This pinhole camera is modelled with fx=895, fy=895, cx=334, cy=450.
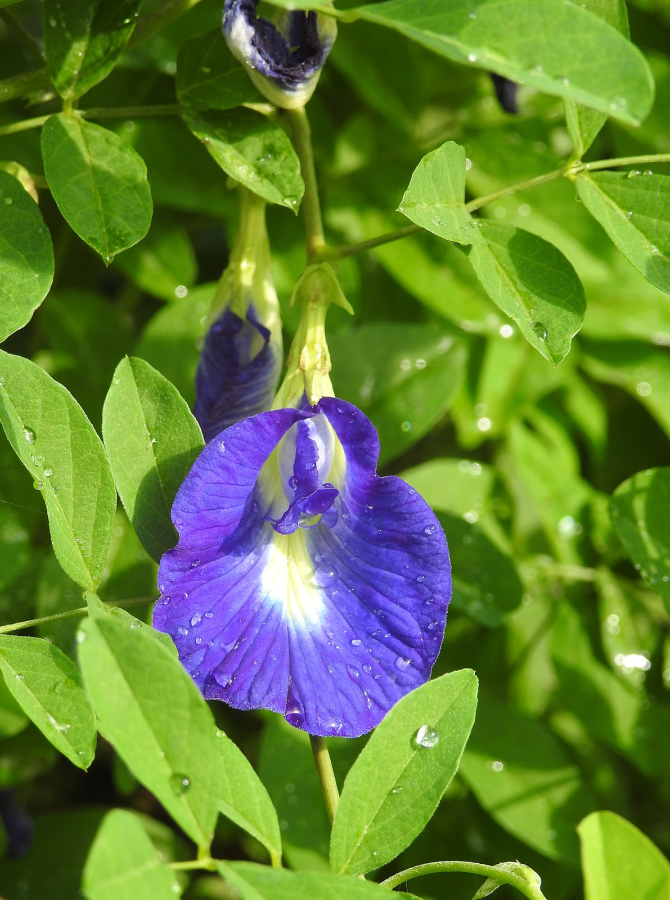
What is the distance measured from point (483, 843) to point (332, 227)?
101cm

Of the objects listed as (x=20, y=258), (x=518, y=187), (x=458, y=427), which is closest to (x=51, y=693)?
(x=20, y=258)

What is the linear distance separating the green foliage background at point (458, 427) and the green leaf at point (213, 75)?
28 centimetres

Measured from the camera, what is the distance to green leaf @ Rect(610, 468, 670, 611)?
111cm

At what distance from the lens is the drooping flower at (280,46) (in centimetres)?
93

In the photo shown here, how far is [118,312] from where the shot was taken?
1.52 m

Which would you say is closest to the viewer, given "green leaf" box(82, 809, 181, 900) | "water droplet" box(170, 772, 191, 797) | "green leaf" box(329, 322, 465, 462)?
"green leaf" box(82, 809, 181, 900)

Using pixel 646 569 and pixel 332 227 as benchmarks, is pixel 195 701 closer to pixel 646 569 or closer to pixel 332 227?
pixel 646 569

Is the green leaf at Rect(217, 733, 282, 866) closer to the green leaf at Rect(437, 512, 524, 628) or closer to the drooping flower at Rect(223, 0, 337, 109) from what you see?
the green leaf at Rect(437, 512, 524, 628)

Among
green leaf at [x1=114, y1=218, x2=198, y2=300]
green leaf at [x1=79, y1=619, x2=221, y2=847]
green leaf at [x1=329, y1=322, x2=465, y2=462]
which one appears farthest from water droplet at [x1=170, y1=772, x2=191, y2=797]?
green leaf at [x1=114, y1=218, x2=198, y2=300]

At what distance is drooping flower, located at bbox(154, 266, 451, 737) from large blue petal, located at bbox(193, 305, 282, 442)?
197mm

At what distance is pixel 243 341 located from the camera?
43.9 inches

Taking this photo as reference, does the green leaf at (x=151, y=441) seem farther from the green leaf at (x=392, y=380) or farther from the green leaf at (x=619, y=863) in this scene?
the green leaf at (x=619, y=863)

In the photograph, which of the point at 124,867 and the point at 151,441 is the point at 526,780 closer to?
the point at 151,441

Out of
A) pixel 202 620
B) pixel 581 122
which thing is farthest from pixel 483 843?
pixel 581 122
